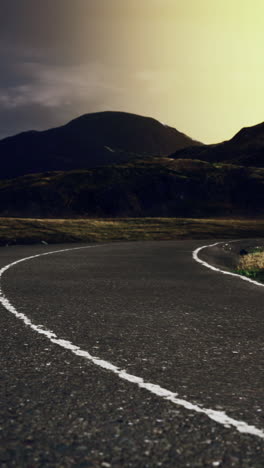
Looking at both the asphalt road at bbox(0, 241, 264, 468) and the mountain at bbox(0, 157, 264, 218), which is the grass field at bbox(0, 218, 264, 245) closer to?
the asphalt road at bbox(0, 241, 264, 468)

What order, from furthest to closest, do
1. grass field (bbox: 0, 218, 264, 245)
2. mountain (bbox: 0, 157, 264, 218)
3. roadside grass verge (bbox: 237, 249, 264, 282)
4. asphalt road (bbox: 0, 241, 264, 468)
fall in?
mountain (bbox: 0, 157, 264, 218), grass field (bbox: 0, 218, 264, 245), roadside grass verge (bbox: 237, 249, 264, 282), asphalt road (bbox: 0, 241, 264, 468)

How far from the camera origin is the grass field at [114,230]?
37500 mm

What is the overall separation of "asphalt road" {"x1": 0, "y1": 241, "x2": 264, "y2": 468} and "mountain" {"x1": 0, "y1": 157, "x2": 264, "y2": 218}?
86.0 m

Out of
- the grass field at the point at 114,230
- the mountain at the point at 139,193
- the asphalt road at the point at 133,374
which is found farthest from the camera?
the mountain at the point at 139,193

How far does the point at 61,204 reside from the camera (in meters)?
98.2

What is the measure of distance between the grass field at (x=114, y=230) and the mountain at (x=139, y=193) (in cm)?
4327

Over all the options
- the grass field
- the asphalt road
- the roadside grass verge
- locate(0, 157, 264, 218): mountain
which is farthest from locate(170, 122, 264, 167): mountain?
the asphalt road

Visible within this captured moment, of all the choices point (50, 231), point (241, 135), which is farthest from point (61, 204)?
point (241, 135)

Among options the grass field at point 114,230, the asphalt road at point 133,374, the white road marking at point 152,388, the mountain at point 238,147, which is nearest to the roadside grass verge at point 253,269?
the asphalt road at point 133,374

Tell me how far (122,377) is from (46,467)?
2.02 metres

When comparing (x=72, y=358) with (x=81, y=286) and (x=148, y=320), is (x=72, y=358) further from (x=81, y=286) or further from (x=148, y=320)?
(x=81, y=286)

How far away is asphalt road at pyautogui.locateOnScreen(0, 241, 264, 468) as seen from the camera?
3.71 m

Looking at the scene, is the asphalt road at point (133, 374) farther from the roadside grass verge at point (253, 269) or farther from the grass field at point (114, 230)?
the grass field at point (114, 230)

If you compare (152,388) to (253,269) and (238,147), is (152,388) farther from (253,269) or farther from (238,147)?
(238,147)
